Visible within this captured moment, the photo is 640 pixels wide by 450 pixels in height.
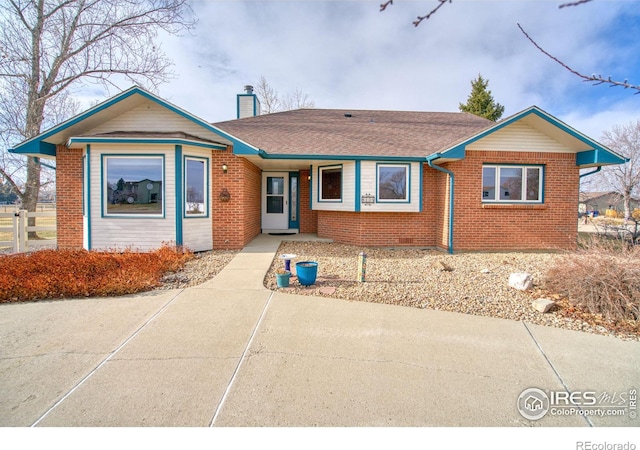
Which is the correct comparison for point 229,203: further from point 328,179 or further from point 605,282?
point 605,282

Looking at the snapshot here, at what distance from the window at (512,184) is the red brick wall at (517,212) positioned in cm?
20

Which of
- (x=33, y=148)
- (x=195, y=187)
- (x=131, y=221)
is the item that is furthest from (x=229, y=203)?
(x=33, y=148)

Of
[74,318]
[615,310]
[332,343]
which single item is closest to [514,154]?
[615,310]

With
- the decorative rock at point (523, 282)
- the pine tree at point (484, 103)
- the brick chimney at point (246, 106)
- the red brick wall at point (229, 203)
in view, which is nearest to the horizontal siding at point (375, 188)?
the red brick wall at point (229, 203)

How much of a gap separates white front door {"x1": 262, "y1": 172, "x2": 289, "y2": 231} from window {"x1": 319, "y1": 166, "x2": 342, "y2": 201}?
2.25 meters

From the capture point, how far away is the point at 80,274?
5852 millimetres

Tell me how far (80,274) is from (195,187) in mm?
3690

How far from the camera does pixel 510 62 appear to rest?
3.35m

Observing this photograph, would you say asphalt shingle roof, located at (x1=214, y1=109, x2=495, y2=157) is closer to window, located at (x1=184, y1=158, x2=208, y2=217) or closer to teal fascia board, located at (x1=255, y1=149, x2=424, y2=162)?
teal fascia board, located at (x1=255, y1=149, x2=424, y2=162)

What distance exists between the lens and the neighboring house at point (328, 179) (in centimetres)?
845

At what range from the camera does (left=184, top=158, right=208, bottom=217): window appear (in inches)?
342

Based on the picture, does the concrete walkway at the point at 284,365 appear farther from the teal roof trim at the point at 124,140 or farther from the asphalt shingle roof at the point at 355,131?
the asphalt shingle roof at the point at 355,131

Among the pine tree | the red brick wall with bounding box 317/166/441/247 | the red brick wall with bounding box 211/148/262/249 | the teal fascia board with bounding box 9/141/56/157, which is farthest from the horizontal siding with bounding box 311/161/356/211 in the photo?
the pine tree
